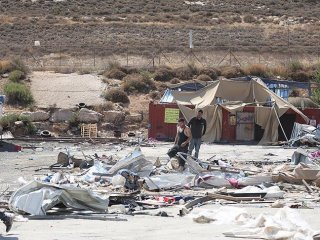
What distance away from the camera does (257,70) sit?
57.2 m

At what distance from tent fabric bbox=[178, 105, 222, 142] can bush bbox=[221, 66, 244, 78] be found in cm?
1531

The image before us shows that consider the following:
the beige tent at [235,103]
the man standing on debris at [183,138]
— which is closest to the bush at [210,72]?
the beige tent at [235,103]

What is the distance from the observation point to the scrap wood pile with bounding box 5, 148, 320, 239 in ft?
48.2

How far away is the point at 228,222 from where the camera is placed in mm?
13734

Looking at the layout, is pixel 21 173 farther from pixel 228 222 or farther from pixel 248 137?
pixel 248 137

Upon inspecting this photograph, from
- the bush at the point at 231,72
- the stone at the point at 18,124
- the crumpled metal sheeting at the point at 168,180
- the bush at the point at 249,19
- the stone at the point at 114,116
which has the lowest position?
the stone at the point at 114,116

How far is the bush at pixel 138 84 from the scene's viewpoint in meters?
51.8

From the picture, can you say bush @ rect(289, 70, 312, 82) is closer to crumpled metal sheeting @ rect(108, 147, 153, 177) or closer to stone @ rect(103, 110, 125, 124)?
stone @ rect(103, 110, 125, 124)

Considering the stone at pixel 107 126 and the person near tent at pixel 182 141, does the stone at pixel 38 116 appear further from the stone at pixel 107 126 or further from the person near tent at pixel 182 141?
the person near tent at pixel 182 141

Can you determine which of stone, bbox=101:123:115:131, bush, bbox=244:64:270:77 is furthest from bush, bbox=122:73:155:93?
bush, bbox=244:64:270:77

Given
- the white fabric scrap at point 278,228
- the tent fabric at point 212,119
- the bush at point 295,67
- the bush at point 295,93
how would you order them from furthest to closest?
the bush at point 295,67 < the bush at point 295,93 < the tent fabric at point 212,119 < the white fabric scrap at point 278,228

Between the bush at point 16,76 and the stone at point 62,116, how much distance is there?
8.06m

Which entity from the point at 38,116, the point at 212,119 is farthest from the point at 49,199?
the point at 38,116

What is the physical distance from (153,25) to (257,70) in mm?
23917
